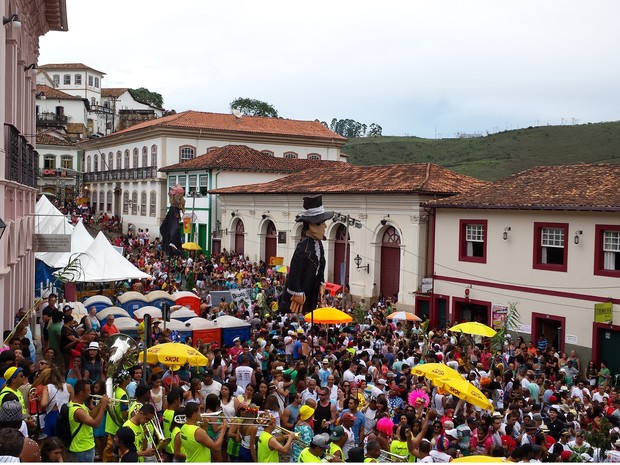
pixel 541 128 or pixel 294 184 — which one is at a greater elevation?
pixel 541 128

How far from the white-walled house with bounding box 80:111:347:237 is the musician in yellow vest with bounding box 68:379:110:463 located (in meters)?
44.1

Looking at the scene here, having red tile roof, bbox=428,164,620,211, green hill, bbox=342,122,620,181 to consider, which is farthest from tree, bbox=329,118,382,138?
red tile roof, bbox=428,164,620,211

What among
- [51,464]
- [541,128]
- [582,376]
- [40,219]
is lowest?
[582,376]

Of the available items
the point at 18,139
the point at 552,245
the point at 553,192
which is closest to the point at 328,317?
the point at 18,139

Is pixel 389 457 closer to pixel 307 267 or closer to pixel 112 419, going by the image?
pixel 112 419

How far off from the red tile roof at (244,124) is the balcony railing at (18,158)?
3493cm

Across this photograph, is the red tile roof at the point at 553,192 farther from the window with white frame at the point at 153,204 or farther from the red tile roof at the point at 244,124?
the window with white frame at the point at 153,204

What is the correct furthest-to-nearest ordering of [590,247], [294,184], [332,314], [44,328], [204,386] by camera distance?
1. [294,184]
2. [590,247]
3. [332,314]
4. [44,328]
5. [204,386]

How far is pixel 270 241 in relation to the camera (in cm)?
3928

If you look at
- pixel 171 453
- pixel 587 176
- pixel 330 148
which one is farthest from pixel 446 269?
pixel 330 148

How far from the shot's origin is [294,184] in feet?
125

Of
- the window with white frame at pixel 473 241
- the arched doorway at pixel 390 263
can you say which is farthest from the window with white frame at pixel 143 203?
the window with white frame at pixel 473 241

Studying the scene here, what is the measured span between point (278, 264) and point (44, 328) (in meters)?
19.8

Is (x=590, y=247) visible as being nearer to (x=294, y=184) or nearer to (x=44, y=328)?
(x=44, y=328)
